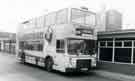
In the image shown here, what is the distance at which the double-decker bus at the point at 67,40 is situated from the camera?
10.1 m

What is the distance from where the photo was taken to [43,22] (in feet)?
42.3

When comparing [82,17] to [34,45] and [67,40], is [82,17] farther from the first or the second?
[34,45]

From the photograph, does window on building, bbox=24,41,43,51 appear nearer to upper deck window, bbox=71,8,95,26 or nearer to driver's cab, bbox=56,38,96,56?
driver's cab, bbox=56,38,96,56

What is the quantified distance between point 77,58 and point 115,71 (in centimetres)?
376

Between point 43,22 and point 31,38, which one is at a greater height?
point 43,22

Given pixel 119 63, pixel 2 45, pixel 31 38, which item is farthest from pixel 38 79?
pixel 2 45

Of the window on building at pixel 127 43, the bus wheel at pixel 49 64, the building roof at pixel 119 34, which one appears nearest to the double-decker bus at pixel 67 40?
the bus wheel at pixel 49 64

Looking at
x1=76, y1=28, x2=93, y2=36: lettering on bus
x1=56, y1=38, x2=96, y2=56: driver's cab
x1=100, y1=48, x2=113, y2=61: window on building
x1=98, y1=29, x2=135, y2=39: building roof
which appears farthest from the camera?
x1=100, y1=48, x2=113, y2=61: window on building

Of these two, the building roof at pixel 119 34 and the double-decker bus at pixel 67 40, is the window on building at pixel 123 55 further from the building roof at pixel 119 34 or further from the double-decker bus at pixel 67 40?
the double-decker bus at pixel 67 40

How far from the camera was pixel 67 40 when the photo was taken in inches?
397

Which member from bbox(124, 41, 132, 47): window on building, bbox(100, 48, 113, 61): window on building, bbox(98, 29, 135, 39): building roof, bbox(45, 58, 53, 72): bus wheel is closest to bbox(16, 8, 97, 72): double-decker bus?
bbox(45, 58, 53, 72): bus wheel

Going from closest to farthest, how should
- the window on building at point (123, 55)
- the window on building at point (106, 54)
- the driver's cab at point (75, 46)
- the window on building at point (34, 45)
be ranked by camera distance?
the driver's cab at point (75, 46) < the window on building at point (34, 45) < the window on building at point (123, 55) < the window on building at point (106, 54)

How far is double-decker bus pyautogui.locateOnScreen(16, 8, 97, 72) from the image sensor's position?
10.1 m

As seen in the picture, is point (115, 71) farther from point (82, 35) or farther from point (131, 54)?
point (82, 35)
